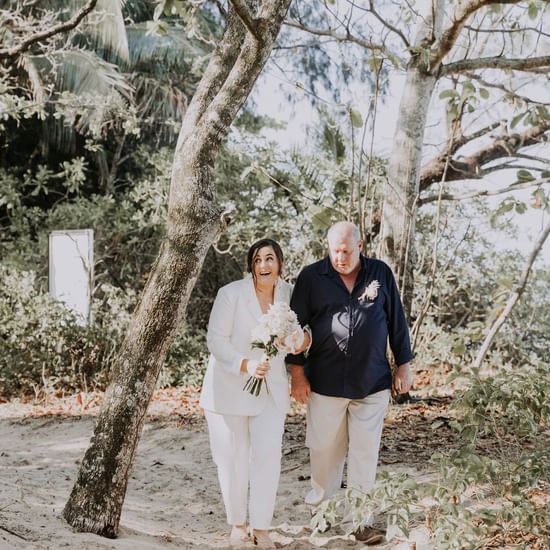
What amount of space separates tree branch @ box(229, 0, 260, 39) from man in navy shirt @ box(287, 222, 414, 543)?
4.55ft

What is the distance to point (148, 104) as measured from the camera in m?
18.0

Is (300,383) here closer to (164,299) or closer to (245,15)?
(164,299)

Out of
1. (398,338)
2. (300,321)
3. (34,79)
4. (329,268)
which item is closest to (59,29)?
(329,268)

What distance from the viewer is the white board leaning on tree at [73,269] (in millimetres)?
11578

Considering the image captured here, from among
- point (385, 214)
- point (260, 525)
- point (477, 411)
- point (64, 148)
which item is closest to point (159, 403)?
point (385, 214)

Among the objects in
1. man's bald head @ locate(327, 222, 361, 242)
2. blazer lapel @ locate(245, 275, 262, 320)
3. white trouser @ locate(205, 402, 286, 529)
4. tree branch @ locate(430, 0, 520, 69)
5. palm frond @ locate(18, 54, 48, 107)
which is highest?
palm frond @ locate(18, 54, 48, 107)

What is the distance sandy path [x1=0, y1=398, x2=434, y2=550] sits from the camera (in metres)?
4.63

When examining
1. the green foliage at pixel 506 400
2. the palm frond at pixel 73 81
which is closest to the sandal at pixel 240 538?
the green foliage at pixel 506 400

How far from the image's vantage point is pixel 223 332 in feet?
16.8

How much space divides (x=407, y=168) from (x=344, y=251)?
3.92 m

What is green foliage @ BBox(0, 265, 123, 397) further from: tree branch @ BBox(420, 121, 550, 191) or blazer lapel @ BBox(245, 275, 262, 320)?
blazer lapel @ BBox(245, 275, 262, 320)

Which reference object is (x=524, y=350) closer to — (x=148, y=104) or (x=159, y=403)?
(x=159, y=403)

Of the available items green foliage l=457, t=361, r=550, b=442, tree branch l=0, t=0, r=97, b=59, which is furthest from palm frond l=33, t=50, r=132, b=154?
green foliage l=457, t=361, r=550, b=442

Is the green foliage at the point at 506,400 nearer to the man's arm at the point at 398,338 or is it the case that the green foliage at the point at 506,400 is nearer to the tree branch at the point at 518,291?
the man's arm at the point at 398,338
